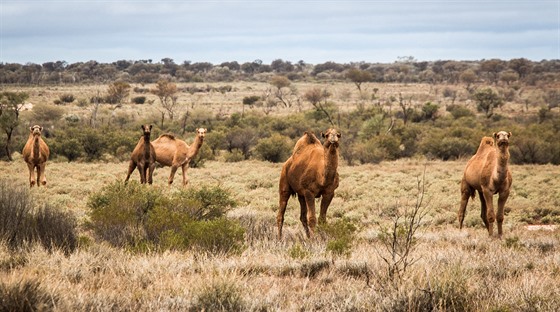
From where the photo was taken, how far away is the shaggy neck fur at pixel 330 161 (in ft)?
32.7

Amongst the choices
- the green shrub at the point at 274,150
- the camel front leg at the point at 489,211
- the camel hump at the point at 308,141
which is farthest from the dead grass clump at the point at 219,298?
the green shrub at the point at 274,150

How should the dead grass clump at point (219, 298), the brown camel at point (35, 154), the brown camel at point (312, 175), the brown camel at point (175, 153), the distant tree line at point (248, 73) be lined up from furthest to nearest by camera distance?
the distant tree line at point (248, 73)
the brown camel at point (175, 153)
the brown camel at point (35, 154)
the brown camel at point (312, 175)
the dead grass clump at point (219, 298)

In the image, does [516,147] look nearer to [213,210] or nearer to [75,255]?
[213,210]

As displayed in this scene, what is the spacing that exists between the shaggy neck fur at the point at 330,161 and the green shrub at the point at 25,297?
18.4 ft

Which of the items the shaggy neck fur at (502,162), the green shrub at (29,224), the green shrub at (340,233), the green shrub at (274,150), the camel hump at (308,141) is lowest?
the green shrub at (274,150)

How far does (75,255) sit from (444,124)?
44.6 metres

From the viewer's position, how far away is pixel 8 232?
809cm

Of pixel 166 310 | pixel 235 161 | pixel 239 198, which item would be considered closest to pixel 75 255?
pixel 166 310

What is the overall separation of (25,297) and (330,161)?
5.92m

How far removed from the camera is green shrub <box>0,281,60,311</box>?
511 cm

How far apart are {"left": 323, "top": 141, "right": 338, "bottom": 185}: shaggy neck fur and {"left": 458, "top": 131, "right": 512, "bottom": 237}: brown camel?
3.69 metres

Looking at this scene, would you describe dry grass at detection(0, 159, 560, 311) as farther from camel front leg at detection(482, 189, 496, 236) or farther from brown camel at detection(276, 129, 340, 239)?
brown camel at detection(276, 129, 340, 239)

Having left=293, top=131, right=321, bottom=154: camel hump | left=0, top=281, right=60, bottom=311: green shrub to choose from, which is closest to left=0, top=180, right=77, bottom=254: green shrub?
left=0, top=281, right=60, bottom=311: green shrub

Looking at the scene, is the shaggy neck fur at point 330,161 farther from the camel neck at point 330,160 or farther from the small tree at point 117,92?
the small tree at point 117,92
